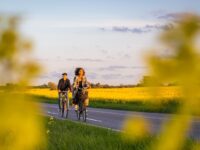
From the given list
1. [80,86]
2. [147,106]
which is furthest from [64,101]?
[147,106]

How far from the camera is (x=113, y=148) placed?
8.27 meters

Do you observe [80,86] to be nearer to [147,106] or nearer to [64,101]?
[64,101]

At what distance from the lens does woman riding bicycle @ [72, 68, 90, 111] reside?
1930 cm

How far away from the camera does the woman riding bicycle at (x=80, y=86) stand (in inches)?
760

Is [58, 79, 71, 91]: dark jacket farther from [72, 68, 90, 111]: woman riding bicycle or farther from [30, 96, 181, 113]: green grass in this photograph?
[30, 96, 181, 113]: green grass

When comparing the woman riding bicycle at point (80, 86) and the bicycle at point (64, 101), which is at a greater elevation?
the woman riding bicycle at point (80, 86)

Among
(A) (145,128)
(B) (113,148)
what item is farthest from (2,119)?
(B) (113,148)

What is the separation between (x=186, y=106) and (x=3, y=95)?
1.14 feet

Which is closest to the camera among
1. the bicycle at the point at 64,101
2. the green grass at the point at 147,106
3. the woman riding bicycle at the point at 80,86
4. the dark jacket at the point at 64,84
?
the green grass at the point at 147,106

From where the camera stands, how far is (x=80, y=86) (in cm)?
2008

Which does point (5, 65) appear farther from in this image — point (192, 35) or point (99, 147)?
point (99, 147)

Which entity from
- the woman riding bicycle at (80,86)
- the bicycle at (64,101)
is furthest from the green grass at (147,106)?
the woman riding bicycle at (80,86)

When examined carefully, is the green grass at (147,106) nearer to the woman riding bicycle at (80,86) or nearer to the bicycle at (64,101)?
the bicycle at (64,101)

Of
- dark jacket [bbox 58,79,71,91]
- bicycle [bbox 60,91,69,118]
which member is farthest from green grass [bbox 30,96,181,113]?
dark jacket [bbox 58,79,71,91]
